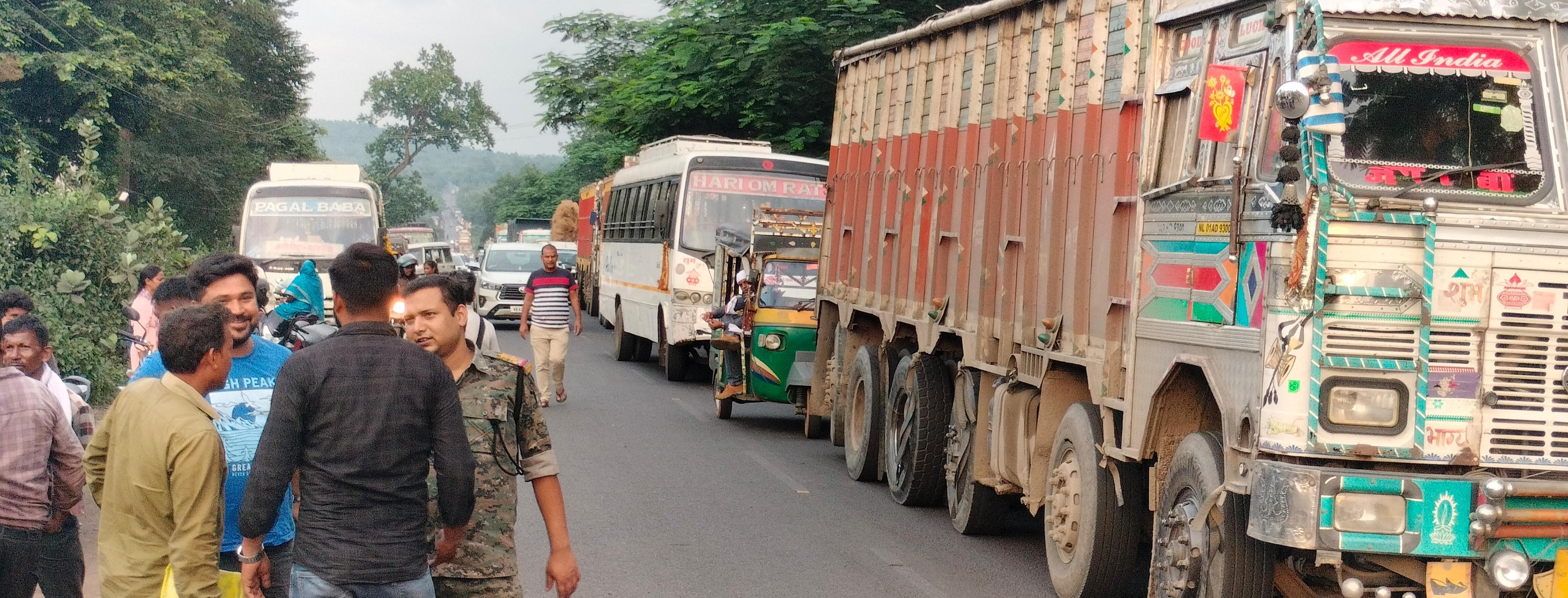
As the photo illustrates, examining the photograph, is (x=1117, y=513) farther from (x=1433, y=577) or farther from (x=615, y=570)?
(x=615, y=570)

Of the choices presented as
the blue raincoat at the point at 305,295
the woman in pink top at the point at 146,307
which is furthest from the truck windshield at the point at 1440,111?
the woman in pink top at the point at 146,307

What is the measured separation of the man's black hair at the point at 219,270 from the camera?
5.01 m

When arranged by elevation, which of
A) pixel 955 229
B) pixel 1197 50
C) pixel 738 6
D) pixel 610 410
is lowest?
pixel 610 410

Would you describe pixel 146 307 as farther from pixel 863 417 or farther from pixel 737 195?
pixel 737 195

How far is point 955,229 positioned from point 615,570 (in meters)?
3.10

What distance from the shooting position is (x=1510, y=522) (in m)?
5.05

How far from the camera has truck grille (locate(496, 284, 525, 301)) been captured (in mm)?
28766

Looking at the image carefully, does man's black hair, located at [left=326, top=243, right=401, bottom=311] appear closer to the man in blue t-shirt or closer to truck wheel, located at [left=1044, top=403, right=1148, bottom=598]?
the man in blue t-shirt

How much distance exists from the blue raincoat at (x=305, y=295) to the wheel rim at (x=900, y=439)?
4.04 m

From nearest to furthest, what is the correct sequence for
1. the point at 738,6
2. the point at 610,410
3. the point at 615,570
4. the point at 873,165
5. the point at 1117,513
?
the point at 1117,513
the point at 615,570
the point at 873,165
the point at 610,410
the point at 738,6

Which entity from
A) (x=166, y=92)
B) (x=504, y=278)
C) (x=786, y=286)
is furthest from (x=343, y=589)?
(x=166, y=92)

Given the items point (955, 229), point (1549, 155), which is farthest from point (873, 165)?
point (1549, 155)

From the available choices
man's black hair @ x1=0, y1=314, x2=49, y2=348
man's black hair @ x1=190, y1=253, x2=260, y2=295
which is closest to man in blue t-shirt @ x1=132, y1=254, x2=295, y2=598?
man's black hair @ x1=190, y1=253, x2=260, y2=295

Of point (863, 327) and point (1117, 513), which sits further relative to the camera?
point (863, 327)
